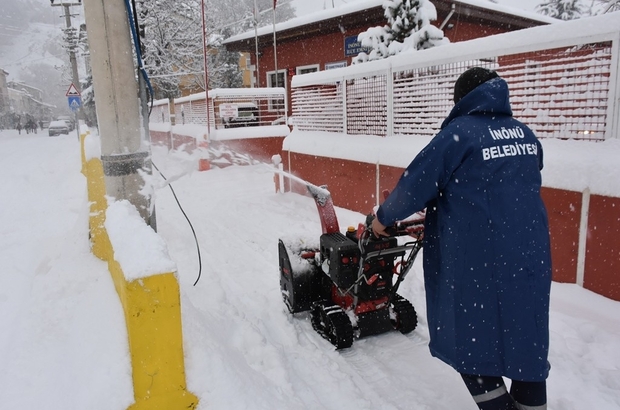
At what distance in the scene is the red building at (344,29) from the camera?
56.1 feet

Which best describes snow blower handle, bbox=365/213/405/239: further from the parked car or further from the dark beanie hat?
the parked car

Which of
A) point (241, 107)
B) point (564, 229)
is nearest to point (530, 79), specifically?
point (564, 229)

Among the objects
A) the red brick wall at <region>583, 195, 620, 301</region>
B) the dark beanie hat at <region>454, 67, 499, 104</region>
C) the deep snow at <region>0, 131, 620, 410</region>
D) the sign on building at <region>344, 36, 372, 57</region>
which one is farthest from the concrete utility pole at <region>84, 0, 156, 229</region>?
the sign on building at <region>344, 36, 372, 57</region>

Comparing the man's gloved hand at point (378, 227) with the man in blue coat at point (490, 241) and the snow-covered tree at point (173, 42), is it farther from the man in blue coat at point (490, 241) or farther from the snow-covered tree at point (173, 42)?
the snow-covered tree at point (173, 42)

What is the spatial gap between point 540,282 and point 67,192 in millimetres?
10294

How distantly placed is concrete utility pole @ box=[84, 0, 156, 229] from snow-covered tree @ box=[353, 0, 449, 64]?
839 centimetres

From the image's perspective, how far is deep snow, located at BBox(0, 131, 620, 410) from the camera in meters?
2.62

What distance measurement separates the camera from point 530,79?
5102 mm

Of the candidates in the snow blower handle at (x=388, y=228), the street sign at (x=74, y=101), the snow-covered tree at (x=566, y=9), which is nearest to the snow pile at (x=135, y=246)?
the snow blower handle at (x=388, y=228)

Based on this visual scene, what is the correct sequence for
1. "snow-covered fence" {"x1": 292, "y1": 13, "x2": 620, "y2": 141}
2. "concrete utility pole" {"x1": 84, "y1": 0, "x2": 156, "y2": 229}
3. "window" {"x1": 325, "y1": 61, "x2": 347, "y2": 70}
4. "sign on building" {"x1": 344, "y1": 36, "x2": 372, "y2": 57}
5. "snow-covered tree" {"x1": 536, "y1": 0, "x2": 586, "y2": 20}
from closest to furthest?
1. "concrete utility pole" {"x1": 84, "y1": 0, "x2": 156, "y2": 229}
2. "snow-covered fence" {"x1": 292, "y1": 13, "x2": 620, "y2": 141}
3. "sign on building" {"x1": 344, "y1": 36, "x2": 372, "y2": 57}
4. "window" {"x1": 325, "y1": 61, "x2": 347, "y2": 70}
5. "snow-covered tree" {"x1": 536, "y1": 0, "x2": 586, "y2": 20}

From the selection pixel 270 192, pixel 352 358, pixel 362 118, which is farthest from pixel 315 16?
pixel 352 358

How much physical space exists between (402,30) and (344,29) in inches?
305

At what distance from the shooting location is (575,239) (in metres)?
4.56

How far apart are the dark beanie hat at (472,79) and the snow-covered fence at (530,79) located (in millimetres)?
2720
